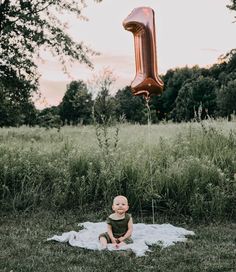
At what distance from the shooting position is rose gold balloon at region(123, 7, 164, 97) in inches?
272

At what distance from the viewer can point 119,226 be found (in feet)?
20.2

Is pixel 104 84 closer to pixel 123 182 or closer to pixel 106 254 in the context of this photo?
pixel 123 182

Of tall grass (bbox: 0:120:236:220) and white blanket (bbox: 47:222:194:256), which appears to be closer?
white blanket (bbox: 47:222:194:256)

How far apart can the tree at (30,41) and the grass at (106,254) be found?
9891mm

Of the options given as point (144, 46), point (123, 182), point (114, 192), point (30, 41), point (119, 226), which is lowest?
point (119, 226)

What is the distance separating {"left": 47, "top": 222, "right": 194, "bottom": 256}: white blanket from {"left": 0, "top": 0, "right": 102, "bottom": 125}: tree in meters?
9.99

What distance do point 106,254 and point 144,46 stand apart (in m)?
2.81

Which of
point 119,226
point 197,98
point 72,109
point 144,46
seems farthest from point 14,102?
point 197,98

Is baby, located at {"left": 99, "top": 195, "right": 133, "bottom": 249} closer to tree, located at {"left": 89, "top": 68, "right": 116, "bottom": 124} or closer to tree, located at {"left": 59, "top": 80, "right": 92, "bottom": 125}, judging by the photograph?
tree, located at {"left": 89, "top": 68, "right": 116, "bottom": 124}

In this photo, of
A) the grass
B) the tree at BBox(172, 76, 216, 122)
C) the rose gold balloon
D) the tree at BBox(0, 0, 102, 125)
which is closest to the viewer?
the grass

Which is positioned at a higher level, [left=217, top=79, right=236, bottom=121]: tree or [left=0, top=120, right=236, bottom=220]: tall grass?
[left=217, top=79, right=236, bottom=121]: tree

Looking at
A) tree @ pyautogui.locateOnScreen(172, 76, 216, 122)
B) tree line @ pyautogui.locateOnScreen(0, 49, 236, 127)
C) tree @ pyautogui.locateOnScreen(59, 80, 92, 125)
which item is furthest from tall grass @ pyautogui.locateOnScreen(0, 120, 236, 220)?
tree @ pyautogui.locateOnScreen(172, 76, 216, 122)

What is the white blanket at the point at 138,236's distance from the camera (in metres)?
5.92

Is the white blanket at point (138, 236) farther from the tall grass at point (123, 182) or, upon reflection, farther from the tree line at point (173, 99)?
the tree line at point (173, 99)
